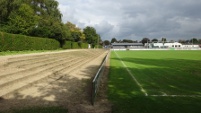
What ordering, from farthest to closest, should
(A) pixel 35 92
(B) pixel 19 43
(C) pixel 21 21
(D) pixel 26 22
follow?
(D) pixel 26 22, (C) pixel 21 21, (B) pixel 19 43, (A) pixel 35 92

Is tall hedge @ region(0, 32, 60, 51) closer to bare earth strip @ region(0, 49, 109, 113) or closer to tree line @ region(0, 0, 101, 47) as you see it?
tree line @ region(0, 0, 101, 47)

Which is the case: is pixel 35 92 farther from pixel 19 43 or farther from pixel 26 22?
pixel 26 22

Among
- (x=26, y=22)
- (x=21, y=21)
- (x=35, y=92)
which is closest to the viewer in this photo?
(x=35, y=92)

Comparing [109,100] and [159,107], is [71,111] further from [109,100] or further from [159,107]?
[159,107]

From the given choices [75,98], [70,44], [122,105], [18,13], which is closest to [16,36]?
[18,13]

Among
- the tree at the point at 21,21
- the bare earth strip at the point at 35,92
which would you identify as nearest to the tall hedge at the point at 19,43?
the tree at the point at 21,21

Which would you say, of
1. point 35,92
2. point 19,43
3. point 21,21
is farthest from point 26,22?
point 35,92

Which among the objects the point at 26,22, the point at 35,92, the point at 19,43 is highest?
the point at 26,22

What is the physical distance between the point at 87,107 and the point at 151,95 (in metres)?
3.32

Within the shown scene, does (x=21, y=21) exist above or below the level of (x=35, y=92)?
above

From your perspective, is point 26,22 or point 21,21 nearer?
point 21,21

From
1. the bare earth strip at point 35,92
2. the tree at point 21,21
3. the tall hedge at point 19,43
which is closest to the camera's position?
the bare earth strip at point 35,92

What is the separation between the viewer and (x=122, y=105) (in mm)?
8430

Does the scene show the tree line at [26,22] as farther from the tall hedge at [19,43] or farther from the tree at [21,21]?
the tall hedge at [19,43]
